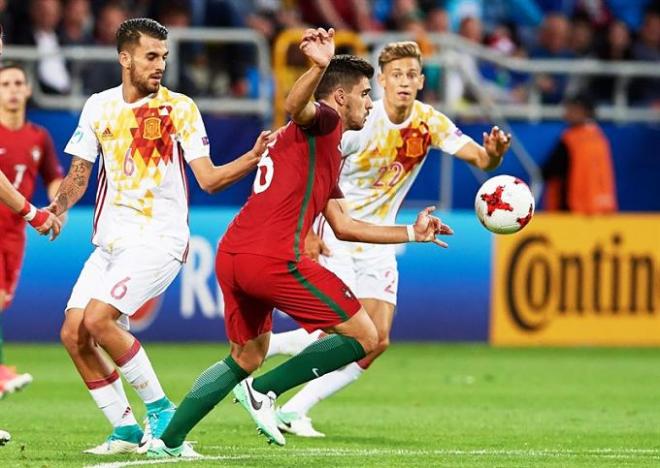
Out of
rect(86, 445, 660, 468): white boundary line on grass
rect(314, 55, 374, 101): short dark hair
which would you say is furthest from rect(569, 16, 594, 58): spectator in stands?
rect(314, 55, 374, 101): short dark hair

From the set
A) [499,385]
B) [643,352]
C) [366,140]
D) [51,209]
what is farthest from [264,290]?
[643,352]

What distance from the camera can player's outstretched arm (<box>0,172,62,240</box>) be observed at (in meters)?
8.61

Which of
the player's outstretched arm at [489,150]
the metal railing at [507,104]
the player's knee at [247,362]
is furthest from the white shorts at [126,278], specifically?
the metal railing at [507,104]

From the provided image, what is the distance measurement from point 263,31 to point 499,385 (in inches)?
251

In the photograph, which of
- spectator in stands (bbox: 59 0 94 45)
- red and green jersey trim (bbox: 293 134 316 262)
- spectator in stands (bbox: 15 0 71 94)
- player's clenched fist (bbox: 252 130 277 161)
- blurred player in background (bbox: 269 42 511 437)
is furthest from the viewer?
spectator in stands (bbox: 59 0 94 45)

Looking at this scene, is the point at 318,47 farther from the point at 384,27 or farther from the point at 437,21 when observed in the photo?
the point at 384,27

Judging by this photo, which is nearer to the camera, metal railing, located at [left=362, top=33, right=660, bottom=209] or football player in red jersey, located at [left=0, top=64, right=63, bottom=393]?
football player in red jersey, located at [left=0, top=64, right=63, bottom=393]

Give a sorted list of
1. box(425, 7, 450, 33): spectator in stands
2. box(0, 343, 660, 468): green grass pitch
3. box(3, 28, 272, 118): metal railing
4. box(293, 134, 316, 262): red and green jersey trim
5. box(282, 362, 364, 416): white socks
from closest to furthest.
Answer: box(293, 134, 316, 262): red and green jersey trim → box(0, 343, 660, 468): green grass pitch → box(282, 362, 364, 416): white socks → box(3, 28, 272, 118): metal railing → box(425, 7, 450, 33): spectator in stands

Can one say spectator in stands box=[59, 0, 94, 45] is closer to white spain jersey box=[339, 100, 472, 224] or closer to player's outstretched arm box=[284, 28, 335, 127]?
white spain jersey box=[339, 100, 472, 224]

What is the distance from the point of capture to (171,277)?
9.10 m

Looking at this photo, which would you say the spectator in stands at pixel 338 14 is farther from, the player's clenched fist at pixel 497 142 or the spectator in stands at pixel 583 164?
the player's clenched fist at pixel 497 142

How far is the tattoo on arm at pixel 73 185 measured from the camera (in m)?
9.12

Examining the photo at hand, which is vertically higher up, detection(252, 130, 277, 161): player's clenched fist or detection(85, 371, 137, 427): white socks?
detection(252, 130, 277, 161): player's clenched fist

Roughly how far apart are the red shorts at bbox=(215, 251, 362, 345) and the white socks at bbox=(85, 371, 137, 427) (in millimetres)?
1080
